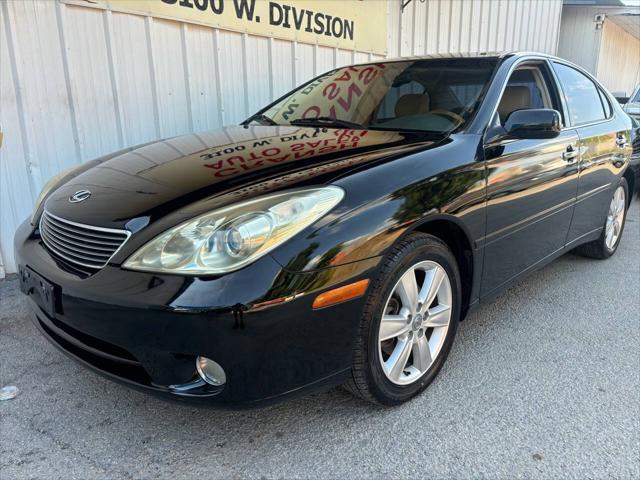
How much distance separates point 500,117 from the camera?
2791 millimetres

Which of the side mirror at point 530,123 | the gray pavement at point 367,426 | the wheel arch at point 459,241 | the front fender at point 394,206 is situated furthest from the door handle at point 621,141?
the wheel arch at point 459,241

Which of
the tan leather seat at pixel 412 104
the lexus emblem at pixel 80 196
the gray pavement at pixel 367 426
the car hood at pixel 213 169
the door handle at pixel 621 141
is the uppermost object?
the tan leather seat at pixel 412 104

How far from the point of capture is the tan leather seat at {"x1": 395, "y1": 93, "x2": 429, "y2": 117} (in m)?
2.91

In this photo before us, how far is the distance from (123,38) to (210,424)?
3.14m

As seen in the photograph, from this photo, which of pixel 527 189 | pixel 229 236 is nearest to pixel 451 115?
pixel 527 189

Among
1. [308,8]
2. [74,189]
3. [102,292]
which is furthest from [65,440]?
[308,8]

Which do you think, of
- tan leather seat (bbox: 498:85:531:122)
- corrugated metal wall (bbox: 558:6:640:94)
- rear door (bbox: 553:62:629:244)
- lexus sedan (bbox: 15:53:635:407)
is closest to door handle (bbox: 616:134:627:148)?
rear door (bbox: 553:62:629:244)

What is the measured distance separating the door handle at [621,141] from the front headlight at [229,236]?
10.5 ft

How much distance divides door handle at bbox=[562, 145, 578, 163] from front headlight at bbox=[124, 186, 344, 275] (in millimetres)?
2016

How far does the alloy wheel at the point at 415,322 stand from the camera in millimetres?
2174

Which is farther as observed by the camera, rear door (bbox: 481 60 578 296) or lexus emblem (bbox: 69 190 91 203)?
rear door (bbox: 481 60 578 296)

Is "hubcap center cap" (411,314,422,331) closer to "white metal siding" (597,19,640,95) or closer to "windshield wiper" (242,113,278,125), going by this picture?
"windshield wiper" (242,113,278,125)

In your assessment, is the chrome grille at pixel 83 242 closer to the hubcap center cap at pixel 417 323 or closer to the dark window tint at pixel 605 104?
the hubcap center cap at pixel 417 323

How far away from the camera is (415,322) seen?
2275 millimetres
